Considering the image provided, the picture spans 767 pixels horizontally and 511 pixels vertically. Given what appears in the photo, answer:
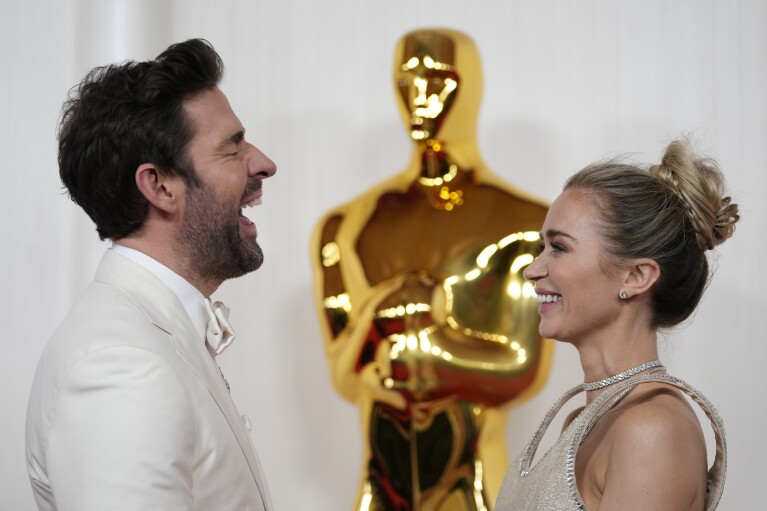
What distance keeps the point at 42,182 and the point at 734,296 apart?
Answer: 208 cm

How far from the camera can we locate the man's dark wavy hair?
5.29 ft

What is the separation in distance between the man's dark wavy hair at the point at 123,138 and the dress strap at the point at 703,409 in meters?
0.70

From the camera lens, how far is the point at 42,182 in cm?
320

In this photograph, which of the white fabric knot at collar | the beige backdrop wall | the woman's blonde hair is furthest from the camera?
the beige backdrop wall

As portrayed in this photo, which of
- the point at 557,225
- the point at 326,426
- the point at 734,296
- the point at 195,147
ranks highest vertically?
the point at 195,147

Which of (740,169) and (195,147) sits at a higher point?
(195,147)

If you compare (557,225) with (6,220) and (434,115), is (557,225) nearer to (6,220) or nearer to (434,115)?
(434,115)

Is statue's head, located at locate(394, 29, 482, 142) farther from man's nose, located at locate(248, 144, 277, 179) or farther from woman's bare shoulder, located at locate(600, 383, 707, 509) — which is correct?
woman's bare shoulder, located at locate(600, 383, 707, 509)

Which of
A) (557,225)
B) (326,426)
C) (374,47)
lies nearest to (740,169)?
(374,47)

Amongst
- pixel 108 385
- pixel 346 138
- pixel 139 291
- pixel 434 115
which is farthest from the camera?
pixel 346 138

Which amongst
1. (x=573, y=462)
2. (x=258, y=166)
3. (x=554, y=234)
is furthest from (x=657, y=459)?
(x=258, y=166)

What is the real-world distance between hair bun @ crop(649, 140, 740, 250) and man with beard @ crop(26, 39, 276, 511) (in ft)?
2.15

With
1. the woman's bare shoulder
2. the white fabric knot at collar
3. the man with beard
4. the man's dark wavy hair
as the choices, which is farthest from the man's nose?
the woman's bare shoulder

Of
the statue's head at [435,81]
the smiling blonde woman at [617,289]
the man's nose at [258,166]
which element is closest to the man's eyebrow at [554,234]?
the smiling blonde woman at [617,289]
